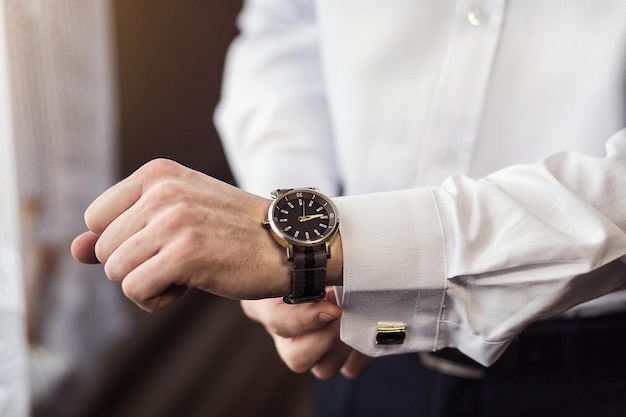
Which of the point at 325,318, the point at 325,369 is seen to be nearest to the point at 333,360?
the point at 325,369

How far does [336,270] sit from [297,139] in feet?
1.20

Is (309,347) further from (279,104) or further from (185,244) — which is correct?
(279,104)

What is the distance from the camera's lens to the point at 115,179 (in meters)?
1.53

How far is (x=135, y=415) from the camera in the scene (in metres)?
1.75

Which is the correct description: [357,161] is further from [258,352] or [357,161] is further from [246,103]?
[258,352]

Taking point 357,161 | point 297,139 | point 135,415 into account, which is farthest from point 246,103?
point 135,415

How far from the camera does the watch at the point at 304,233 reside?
62cm

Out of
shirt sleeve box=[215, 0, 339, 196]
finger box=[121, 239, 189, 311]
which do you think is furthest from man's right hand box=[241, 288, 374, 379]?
shirt sleeve box=[215, 0, 339, 196]

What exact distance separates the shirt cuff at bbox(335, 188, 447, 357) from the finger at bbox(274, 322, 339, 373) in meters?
0.02

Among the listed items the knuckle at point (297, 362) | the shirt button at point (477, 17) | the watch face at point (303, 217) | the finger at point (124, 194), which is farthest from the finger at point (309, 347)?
the shirt button at point (477, 17)

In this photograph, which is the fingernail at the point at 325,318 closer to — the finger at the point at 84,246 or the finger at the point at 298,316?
the finger at the point at 298,316

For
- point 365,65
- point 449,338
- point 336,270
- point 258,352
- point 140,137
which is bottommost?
point 258,352

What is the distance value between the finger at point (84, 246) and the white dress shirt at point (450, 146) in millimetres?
260

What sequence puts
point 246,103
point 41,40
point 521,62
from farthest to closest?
point 41,40 < point 246,103 < point 521,62
